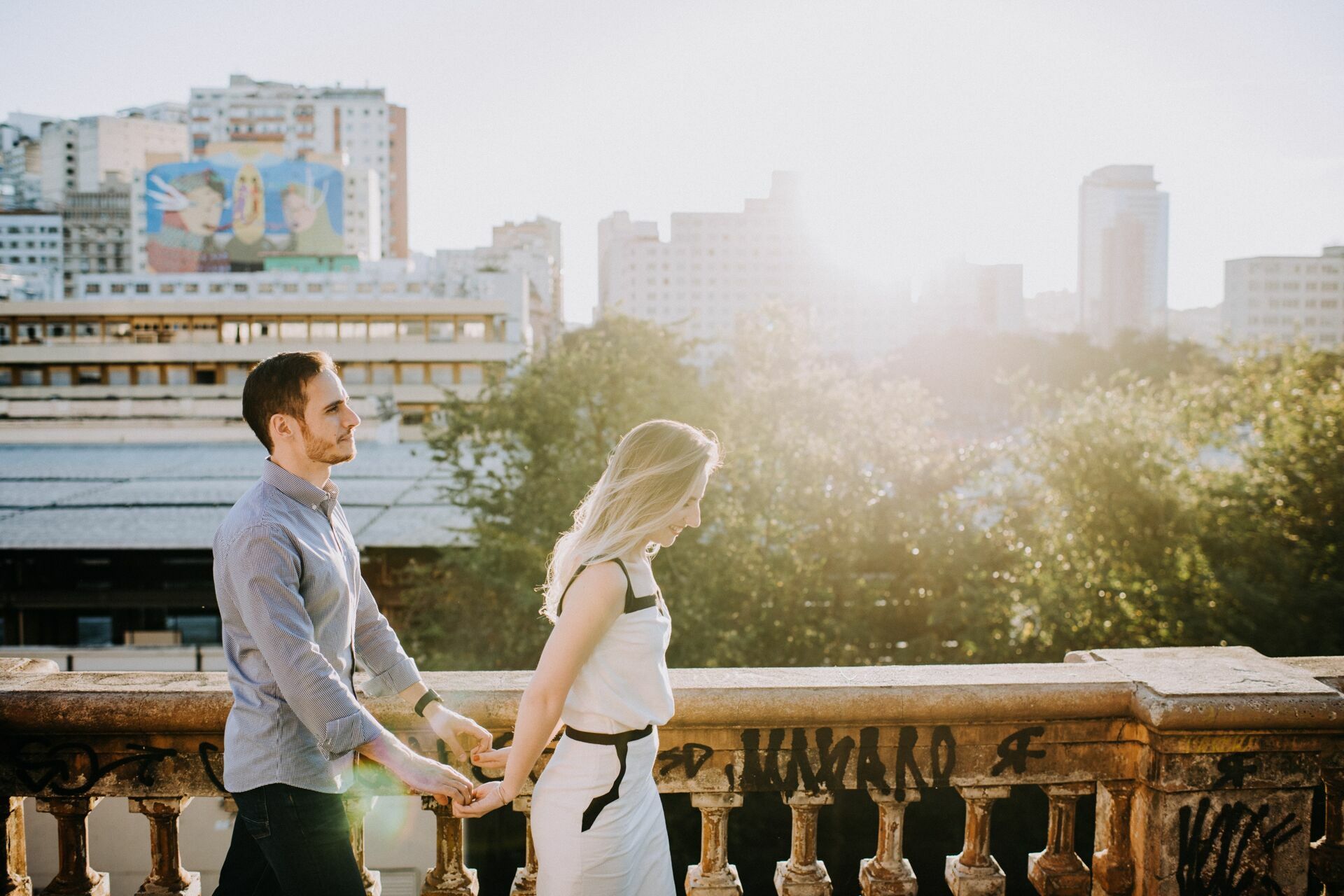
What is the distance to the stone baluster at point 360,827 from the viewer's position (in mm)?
2633

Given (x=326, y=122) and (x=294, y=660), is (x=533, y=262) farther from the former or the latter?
(x=294, y=660)

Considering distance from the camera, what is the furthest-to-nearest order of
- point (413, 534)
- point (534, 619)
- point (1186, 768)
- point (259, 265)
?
point (259, 265) < point (413, 534) < point (534, 619) < point (1186, 768)

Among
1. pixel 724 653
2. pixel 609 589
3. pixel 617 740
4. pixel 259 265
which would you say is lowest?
pixel 724 653

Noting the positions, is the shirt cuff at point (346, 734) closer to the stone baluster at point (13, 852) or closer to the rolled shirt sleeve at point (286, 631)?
the rolled shirt sleeve at point (286, 631)

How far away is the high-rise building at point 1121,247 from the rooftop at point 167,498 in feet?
508

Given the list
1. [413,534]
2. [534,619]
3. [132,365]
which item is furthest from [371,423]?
[132,365]

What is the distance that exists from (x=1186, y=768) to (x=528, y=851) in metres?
1.95

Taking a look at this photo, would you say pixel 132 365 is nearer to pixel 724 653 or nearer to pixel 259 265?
pixel 259 265

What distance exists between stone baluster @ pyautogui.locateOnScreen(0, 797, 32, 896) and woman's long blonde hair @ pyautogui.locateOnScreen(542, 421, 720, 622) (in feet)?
5.72

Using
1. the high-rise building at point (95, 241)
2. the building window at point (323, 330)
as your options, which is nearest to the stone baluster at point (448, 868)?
the building window at point (323, 330)

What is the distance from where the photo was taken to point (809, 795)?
2.79 m

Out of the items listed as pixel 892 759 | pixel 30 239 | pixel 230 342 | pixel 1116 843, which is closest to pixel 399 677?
pixel 892 759

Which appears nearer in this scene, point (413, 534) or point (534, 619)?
point (534, 619)

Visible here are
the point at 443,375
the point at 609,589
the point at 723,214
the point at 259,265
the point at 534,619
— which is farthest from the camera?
the point at 723,214
